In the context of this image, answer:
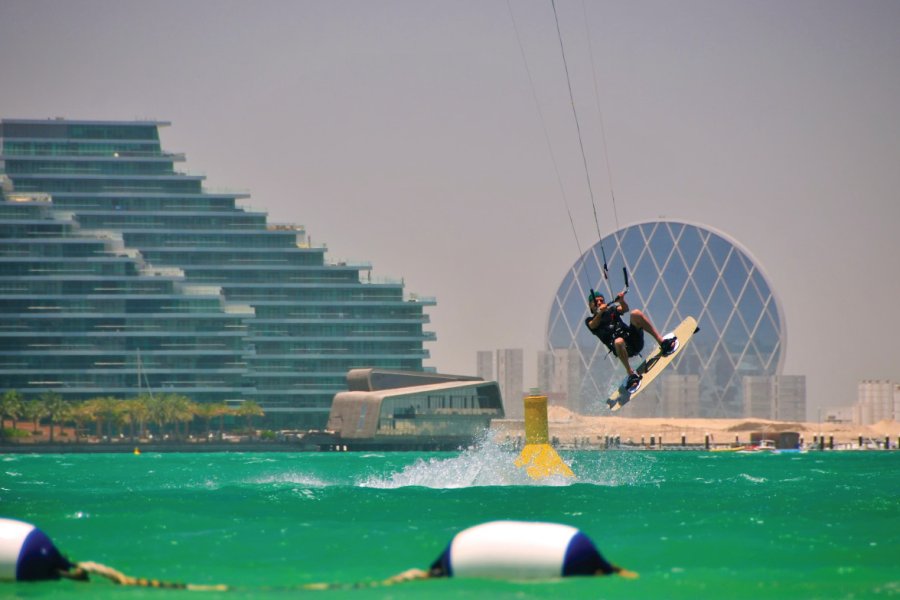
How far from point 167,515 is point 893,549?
16138mm

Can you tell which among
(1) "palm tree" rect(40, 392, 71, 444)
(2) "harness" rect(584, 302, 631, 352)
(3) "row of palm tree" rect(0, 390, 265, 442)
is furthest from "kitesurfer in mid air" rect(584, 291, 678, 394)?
(1) "palm tree" rect(40, 392, 71, 444)

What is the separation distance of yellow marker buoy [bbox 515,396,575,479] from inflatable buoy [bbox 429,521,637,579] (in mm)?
17972

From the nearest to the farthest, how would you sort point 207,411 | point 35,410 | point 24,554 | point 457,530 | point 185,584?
point 24,554
point 185,584
point 457,530
point 35,410
point 207,411

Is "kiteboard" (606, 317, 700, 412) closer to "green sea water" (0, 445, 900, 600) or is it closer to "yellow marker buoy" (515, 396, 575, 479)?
"green sea water" (0, 445, 900, 600)

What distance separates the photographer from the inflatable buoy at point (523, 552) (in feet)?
61.5

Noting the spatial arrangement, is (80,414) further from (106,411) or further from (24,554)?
(24,554)

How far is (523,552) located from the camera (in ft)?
61.6

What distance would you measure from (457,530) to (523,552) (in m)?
10.8

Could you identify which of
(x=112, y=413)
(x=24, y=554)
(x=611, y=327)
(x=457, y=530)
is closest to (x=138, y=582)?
(x=24, y=554)

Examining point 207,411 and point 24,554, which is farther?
point 207,411

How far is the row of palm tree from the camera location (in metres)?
180

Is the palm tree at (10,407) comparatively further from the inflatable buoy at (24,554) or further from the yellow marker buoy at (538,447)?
the inflatable buoy at (24,554)

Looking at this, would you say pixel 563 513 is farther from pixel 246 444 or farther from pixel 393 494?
pixel 246 444

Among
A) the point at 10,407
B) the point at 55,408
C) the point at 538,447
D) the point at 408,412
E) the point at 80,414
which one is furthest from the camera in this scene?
the point at 10,407
